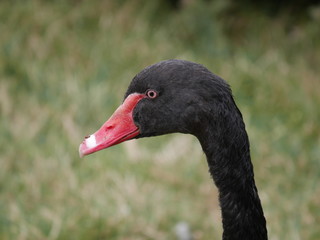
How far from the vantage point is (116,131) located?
246 centimetres

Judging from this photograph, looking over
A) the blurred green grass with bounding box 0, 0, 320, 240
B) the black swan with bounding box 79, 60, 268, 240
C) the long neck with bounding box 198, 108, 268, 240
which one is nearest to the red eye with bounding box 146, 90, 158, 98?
the black swan with bounding box 79, 60, 268, 240

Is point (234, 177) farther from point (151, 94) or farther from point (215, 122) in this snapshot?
point (151, 94)

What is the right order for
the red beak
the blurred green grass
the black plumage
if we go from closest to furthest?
the black plumage → the red beak → the blurred green grass

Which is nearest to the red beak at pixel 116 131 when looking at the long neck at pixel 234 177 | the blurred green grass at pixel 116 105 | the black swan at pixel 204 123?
the black swan at pixel 204 123

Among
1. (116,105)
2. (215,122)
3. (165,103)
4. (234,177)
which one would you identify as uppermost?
(116,105)

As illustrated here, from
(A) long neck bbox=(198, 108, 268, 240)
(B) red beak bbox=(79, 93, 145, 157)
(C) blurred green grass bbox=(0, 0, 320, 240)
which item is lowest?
(A) long neck bbox=(198, 108, 268, 240)

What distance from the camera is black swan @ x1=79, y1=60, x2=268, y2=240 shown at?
2.33 metres

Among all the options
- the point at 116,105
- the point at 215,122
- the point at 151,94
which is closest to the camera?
the point at 215,122

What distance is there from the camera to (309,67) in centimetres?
567

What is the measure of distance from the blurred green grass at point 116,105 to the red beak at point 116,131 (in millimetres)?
1253

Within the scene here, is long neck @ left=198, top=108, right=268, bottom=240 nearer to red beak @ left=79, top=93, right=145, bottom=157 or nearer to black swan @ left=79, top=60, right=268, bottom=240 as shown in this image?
black swan @ left=79, top=60, right=268, bottom=240

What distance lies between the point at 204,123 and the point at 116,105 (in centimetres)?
259

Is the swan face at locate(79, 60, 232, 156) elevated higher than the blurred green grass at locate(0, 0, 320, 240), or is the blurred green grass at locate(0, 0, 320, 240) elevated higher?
the blurred green grass at locate(0, 0, 320, 240)

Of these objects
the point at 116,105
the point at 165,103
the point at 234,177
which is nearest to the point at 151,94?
the point at 165,103
